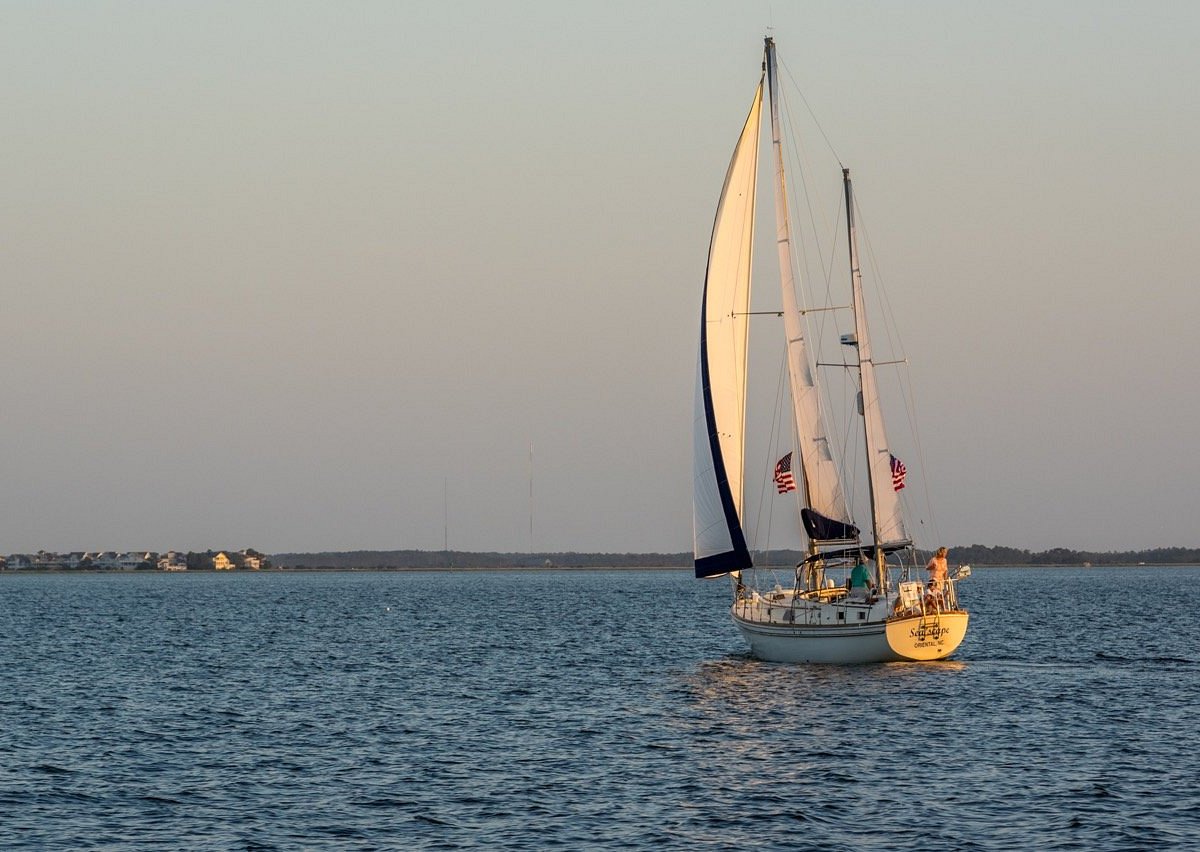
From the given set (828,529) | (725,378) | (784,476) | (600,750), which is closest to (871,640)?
(828,529)

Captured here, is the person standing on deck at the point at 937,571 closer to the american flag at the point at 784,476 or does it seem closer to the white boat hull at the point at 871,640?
the white boat hull at the point at 871,640

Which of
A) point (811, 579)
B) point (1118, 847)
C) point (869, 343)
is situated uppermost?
point (869, 343)

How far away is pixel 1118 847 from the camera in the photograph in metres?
25.3

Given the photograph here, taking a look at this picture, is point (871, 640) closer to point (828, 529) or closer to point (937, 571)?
point (937, 571)

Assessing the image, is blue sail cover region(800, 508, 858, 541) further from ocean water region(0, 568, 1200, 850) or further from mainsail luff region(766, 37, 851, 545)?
ocean water region(0, 568, 1200, 850)

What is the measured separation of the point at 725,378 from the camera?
52969 mm

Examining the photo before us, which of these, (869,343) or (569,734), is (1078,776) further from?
(869,343)

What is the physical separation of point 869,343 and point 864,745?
1927 centimetres

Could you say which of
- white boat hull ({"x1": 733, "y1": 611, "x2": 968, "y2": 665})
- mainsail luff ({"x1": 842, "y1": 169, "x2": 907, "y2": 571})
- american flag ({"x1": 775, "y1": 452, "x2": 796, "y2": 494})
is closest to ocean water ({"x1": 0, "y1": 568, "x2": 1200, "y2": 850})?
white boat hull ({"x1": 733, "y1": 611, "x2": 968, "y2": 665})

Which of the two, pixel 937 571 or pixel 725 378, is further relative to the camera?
pixel 725 378

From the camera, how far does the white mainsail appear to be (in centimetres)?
5244

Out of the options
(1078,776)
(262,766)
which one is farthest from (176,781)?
(1078,776)

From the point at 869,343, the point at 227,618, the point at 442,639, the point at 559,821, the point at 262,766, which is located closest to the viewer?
the point at 559,821

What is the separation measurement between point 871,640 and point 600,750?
47.6 feet
